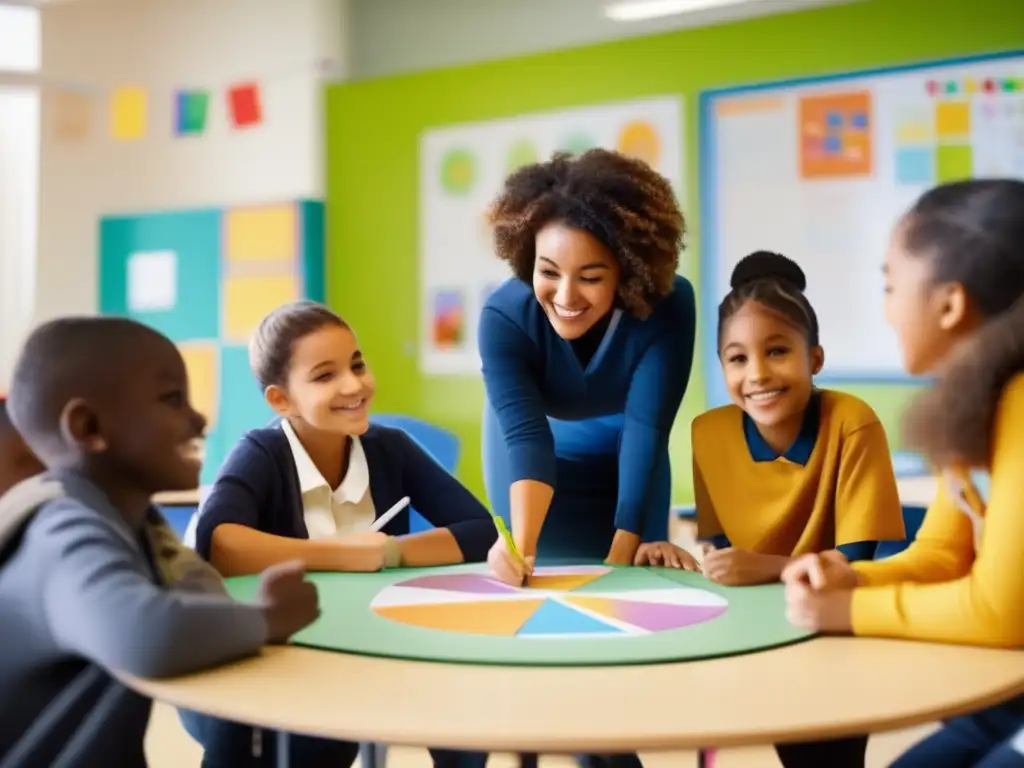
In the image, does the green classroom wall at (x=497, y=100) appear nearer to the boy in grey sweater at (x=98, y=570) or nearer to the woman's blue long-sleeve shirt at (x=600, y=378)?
the woman's blue long-sleeve shirt at (x=600, y=378)

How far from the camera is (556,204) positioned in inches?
55.7

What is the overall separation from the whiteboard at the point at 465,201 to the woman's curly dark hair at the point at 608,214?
7.75 ft

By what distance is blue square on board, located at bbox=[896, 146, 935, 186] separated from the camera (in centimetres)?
325

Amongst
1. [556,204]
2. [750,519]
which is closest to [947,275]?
[750,519]

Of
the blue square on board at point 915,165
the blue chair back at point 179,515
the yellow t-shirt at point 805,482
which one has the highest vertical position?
the blue square on board at point 915,165

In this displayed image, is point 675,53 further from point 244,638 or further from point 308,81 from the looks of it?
point 244,638

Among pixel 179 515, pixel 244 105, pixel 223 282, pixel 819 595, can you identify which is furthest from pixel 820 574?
pixel 223 282

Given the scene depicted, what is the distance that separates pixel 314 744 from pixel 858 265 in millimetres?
2600

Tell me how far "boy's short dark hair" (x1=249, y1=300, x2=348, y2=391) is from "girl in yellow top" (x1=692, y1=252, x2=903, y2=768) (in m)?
0.61

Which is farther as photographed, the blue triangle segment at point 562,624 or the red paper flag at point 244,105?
the red paper flag at point 244,105

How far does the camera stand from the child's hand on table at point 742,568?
1.19m

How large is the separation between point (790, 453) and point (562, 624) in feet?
1.55

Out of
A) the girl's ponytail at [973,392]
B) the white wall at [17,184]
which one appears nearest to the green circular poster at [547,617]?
the girl's ponytail at [973,392]

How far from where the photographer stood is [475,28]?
418 centimetres
